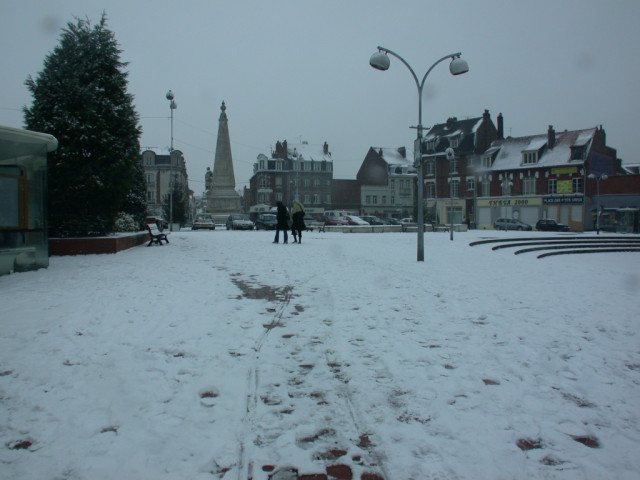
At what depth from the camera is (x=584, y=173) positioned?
54188 mm

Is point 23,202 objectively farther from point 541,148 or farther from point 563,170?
point 541,148

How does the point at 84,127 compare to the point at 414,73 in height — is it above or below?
below

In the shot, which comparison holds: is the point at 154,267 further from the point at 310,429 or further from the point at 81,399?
the point at 310,429

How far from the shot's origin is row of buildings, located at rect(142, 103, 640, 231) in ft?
178

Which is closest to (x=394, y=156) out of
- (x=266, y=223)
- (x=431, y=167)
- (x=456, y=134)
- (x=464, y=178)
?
(x=431, y=167)

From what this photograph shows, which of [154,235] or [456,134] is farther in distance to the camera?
[456,134]

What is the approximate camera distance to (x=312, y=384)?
4340 millimetres

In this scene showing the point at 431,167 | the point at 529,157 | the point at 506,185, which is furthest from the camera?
the point at 431,167

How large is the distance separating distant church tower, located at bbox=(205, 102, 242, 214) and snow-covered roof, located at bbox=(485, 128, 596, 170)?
3626 cm

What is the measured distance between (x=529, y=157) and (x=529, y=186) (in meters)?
3.79

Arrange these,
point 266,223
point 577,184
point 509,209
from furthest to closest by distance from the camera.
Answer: point 509,209 → point 577,184 → point 266,223

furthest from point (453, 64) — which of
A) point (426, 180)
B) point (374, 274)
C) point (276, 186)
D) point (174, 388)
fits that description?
point (276, 186)

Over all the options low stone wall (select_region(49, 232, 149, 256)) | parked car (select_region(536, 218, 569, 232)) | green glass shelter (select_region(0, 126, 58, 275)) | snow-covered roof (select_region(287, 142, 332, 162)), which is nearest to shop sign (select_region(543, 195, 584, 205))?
parked car (select_region(536, 218, 569, 232))

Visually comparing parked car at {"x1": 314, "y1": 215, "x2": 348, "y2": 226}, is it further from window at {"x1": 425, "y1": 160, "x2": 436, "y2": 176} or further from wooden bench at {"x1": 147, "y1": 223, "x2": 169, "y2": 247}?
window at {"x1": 425, "y1": 160, "x2": 436, "y2": 176}
